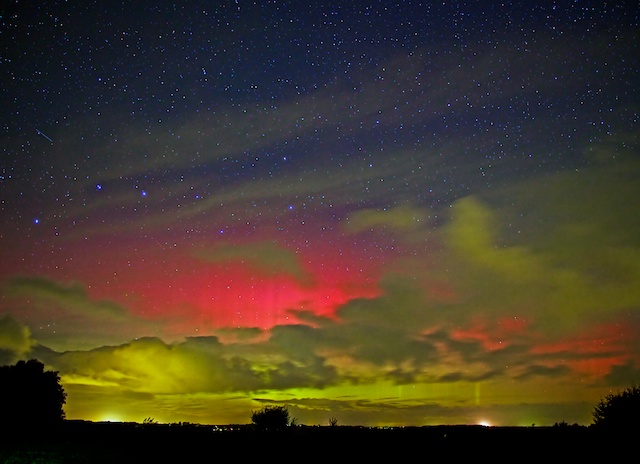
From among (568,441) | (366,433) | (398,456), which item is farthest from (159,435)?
(568,441)

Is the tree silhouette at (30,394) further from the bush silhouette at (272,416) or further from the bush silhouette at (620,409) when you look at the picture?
the bush silhouette at (620,409)

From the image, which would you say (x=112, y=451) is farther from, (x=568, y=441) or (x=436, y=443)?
(x=568, y=441)

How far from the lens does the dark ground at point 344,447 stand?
22.3 metres

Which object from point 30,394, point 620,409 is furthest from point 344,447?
point 30,394

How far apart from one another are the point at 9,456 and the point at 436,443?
2164cm

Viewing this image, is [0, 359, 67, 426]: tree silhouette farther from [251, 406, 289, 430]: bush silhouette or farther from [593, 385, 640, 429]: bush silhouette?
[593, 385, 640, 429]: bush silhouette

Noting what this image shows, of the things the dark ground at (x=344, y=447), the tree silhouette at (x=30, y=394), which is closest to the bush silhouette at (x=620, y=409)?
the dark ground at (x=344, y=447)

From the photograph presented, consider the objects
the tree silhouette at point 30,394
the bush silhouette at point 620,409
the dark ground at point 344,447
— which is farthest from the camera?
the tree silhouette at point 30,394

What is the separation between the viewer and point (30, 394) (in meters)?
72.9

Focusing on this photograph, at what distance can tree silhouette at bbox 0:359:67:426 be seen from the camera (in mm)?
70262

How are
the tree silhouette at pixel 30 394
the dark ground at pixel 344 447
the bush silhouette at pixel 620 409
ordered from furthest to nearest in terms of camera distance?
the tree silhouette at pixel 30 394, the bush silhouette at pixel 620 409, the dark ground at pixel 344 447

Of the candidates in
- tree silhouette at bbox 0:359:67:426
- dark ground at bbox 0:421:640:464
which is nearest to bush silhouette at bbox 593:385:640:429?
dark ground at bbox 0:421:640:464

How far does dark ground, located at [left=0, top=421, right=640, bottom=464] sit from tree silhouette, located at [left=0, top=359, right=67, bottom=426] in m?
38.6

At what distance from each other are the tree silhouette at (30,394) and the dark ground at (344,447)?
127ft
